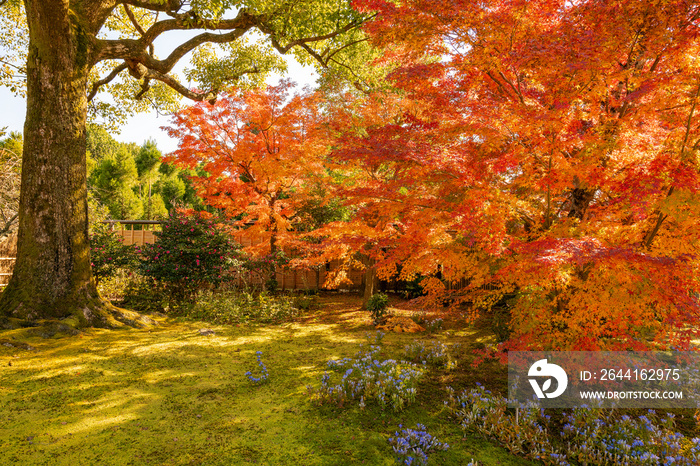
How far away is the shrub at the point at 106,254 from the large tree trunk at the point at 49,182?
7.53 feet

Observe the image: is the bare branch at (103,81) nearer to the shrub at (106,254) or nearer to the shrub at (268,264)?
the shrub at (106,254)

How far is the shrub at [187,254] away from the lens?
826 centimetres

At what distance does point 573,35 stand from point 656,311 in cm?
290

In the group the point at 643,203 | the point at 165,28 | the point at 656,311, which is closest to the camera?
the point at 643,203

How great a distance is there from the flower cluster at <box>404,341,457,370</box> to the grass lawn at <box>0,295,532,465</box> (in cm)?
16

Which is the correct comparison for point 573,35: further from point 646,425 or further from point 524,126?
point 646,425

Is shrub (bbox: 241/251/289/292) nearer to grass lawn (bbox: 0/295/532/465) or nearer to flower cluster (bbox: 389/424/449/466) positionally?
grass lawn (bbox: 0/295/532/465)

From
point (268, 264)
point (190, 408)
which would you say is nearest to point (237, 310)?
point (268, 264)

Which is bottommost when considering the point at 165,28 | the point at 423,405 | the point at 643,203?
the point at 423,405

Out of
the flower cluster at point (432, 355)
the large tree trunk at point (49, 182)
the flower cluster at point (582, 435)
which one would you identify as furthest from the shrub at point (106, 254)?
the flower cluster at point (582, 435)

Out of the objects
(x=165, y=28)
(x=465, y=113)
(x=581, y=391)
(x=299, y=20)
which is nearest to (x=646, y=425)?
(x=581, y=391)

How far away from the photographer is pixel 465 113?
14.2 feet

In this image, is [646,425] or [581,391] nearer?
[646,425]

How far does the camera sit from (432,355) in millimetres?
5422
